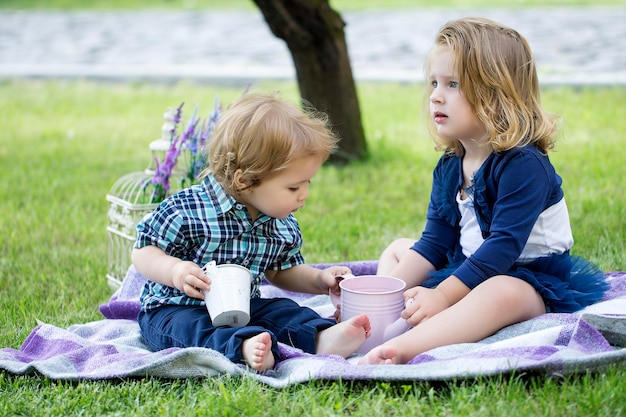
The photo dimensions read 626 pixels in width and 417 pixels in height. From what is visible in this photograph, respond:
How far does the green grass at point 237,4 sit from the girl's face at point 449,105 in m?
11.5

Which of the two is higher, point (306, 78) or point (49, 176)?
point (306, 78)

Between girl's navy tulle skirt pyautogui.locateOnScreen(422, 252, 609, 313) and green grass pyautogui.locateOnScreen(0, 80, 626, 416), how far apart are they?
1.75 ft

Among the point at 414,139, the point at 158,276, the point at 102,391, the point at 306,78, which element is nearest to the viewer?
the point at 102,391

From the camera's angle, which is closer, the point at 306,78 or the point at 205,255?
the point at 205,255

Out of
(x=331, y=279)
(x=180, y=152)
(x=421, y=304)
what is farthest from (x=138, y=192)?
(x=421, y=304)

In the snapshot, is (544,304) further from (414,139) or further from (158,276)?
(414,139)

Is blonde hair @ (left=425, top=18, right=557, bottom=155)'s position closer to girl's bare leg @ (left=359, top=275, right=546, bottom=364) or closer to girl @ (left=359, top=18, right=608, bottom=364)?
girl @ (left=359, top=18, right=608, bottom=364)

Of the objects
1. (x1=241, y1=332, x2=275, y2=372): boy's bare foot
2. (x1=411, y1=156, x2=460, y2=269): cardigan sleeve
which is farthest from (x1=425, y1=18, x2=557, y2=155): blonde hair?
(x1=241, y1=332, x2=275, y2=372): boy's bare foot

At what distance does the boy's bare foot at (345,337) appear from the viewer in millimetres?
2572

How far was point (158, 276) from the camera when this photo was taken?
2.69 m

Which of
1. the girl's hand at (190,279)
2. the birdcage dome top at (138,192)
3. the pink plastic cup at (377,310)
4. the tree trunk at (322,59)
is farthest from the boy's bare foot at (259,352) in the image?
the tree trunk at (322,59)

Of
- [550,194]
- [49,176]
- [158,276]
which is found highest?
[550,194]

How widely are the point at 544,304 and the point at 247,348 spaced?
1.00m

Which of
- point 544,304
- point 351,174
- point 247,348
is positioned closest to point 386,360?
point 247,348
